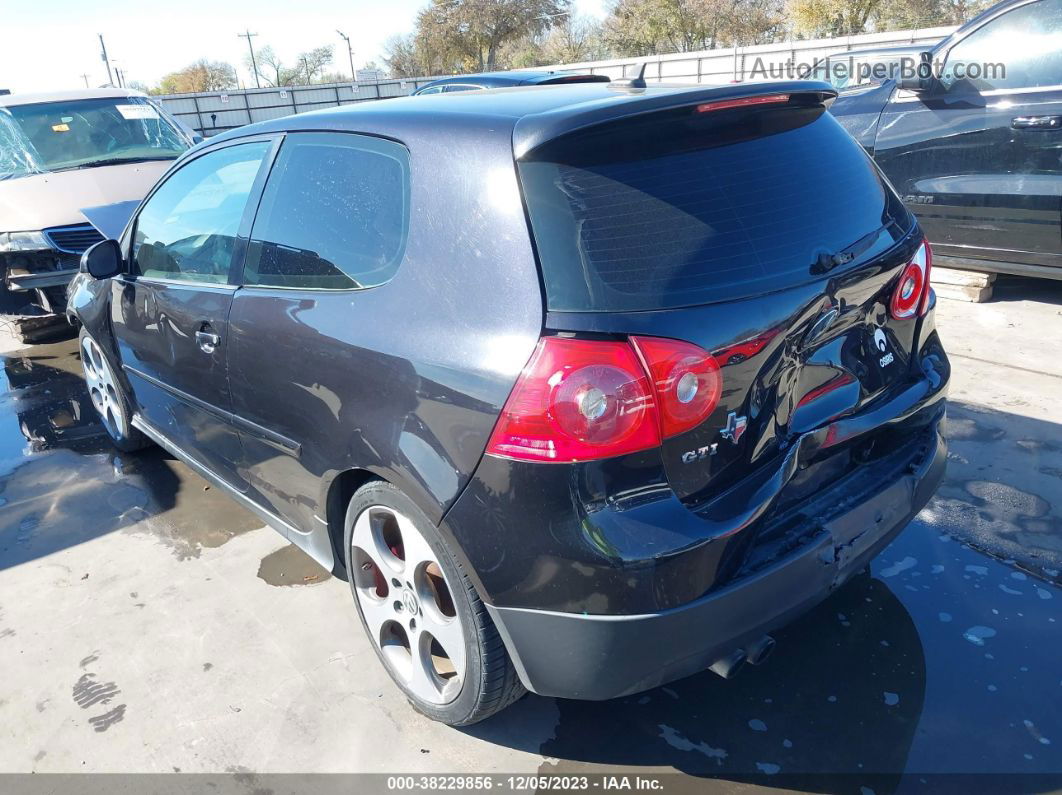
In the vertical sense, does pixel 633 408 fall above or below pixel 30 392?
above

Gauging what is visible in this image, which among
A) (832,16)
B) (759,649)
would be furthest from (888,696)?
(832,16)

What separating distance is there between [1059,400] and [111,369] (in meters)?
4.97

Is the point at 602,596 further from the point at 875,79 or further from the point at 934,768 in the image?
the point at 875,79

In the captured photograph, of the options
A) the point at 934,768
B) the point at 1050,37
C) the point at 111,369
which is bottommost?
the point at 934,768

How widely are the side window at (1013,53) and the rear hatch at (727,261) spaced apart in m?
3.94

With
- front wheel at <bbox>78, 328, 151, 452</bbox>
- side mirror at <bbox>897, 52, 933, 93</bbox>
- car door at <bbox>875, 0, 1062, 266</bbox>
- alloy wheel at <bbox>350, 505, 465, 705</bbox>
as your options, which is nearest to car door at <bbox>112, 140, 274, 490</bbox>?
front wheel at <bbox>78, 328, 151, 452</bbox>

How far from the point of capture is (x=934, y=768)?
2125 millimetres

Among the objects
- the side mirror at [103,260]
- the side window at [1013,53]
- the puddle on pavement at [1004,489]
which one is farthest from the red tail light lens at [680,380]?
the side window at [1013,53]

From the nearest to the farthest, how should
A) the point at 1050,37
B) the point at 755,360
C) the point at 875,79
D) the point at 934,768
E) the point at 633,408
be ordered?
the point at 633,408
the point at 755,360
the point at 934,768
the point at 1050,37
the point at 875,79

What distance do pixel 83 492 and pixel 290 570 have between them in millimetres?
1552

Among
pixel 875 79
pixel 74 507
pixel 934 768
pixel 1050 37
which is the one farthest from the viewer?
pixel 875 79

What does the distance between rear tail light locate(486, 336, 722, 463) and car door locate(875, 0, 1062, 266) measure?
4629mm

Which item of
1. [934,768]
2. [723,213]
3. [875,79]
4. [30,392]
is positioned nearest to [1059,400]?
[934,768]

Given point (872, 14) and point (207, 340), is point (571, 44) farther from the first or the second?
point (207, 340)
